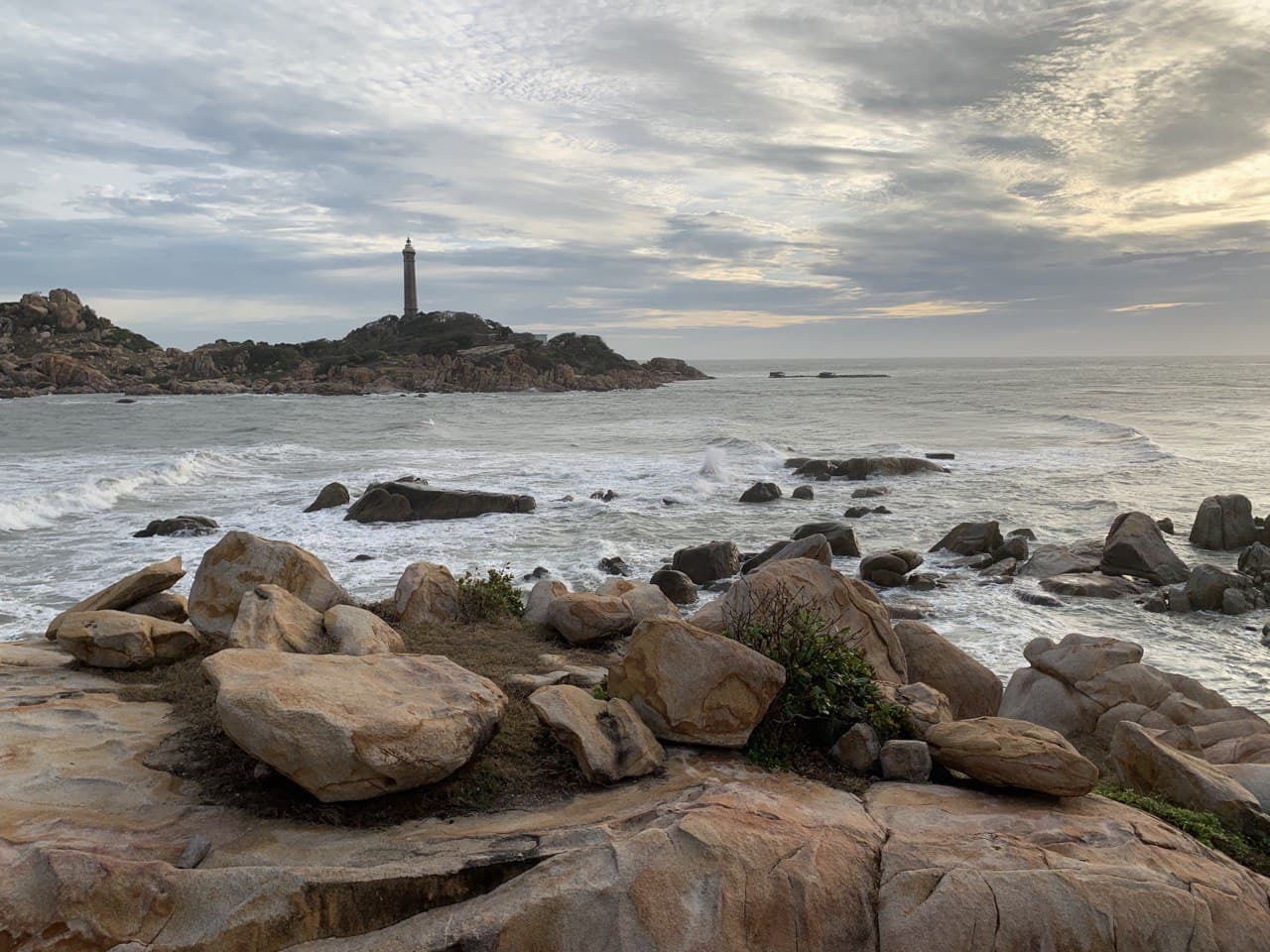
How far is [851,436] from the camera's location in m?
52.2

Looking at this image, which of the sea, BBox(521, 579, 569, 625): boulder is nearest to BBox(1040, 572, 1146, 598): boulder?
the sea

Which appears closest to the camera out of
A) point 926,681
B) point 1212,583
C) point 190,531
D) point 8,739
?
point 8,739

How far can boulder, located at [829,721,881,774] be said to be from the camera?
→ 7199 mm

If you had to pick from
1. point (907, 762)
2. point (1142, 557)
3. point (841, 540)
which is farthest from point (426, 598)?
point (1142, 557)

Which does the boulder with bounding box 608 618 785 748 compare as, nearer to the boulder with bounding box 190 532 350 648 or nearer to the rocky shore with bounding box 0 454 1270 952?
the rocky shore with bounding box 0 454 1270 952

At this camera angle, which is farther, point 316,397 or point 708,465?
point 316,397

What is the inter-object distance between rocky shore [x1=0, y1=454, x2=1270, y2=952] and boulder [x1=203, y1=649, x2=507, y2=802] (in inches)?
0.9

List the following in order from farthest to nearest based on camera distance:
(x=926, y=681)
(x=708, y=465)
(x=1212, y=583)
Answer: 1. (x=708, y=465)
2. (x=1212, y=583)
3. (x=926, y=681)

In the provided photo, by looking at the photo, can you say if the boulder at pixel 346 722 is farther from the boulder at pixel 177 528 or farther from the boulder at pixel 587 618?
the boulder at pixel 177 528

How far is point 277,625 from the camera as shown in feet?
29.9

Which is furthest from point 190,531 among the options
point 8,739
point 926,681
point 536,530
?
point 926,681

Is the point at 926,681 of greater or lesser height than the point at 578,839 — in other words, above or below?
below

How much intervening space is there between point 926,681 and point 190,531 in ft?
63.0

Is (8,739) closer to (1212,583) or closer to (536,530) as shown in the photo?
(536,530)
